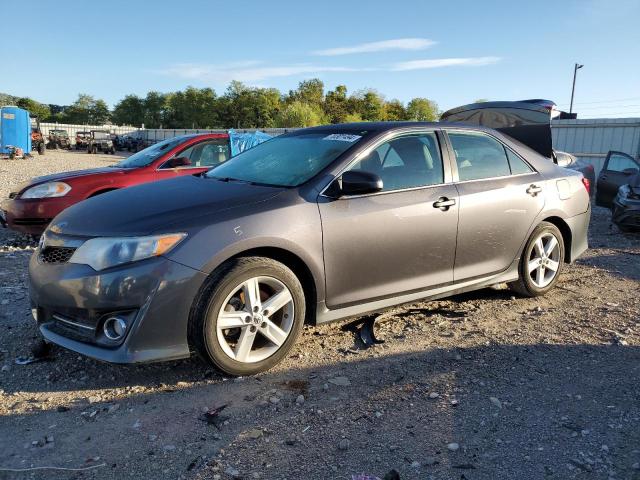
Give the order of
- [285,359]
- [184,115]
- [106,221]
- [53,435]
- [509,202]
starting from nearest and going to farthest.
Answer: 1. [53,435]
2. [106,221]
3. [285,359]
4. [509,202]
5. [184,115]

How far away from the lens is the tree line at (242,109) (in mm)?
60781

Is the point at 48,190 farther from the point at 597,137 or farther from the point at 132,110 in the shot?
the point at 132,110

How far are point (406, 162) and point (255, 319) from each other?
1754 millimetres

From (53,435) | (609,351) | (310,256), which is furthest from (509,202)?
(53,435)

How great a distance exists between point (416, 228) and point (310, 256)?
928 mm

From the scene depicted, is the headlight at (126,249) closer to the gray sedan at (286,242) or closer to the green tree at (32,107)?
the gray sedan at (286,242)

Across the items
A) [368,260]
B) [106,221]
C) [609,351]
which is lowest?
[609,351]

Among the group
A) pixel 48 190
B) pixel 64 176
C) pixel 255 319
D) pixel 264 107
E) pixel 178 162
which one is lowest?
pixel 255 319

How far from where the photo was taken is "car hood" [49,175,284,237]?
3139 millimetres

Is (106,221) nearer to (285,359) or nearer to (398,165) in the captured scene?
(285,359)

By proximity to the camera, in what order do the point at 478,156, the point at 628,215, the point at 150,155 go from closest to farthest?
the point at 478,156, the point at 150,155, the point at 628,215

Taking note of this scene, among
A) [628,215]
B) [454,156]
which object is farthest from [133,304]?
[628,215]

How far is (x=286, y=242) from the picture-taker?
3324 millimetres

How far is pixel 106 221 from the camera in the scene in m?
3.24
